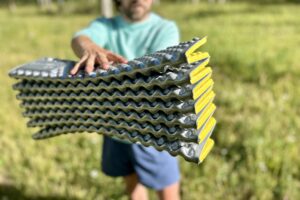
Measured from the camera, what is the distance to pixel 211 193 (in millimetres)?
3342

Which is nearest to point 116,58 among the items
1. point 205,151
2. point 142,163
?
point 205,151

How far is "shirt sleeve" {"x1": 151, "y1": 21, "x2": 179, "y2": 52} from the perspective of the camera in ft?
7.47

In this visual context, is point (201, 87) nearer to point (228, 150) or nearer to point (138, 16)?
point (138, 16)

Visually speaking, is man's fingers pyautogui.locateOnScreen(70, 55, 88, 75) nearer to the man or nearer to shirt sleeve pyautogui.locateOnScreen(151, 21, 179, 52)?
the man

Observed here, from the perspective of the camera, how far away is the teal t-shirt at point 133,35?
2307mm

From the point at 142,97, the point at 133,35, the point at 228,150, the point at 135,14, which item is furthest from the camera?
the point at 228,150

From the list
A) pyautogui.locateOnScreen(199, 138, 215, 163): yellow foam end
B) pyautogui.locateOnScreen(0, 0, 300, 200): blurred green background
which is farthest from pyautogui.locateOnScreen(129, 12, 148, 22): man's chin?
pyautogui.locateOnScreen(0, 0, 300, 200): blurred green background

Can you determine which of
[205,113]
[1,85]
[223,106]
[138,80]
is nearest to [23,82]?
[138,80]

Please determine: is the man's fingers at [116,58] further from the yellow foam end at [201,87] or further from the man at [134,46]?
the yellow foam end at [201,87]

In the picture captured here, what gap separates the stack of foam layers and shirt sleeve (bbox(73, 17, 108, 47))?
39cm

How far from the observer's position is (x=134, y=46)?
2396 millimetres

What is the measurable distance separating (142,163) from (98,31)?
88 cm

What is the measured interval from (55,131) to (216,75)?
4.66m

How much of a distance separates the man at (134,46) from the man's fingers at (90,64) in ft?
0.26
